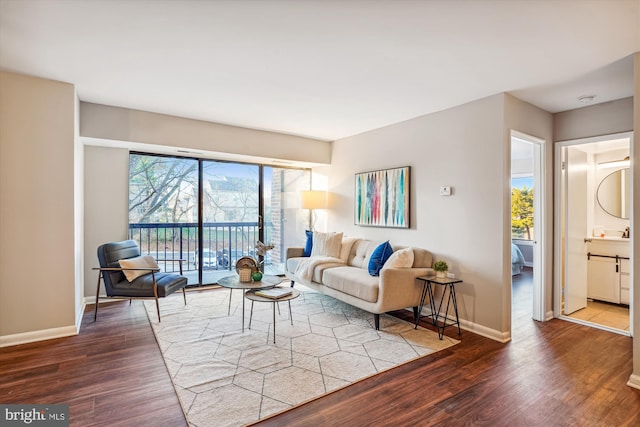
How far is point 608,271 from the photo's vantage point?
4422 millimetres

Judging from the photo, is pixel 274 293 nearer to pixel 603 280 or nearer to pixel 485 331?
pixel 485 331

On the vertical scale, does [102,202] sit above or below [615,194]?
below

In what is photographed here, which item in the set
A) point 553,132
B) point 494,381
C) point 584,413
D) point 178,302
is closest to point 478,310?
point 494,381

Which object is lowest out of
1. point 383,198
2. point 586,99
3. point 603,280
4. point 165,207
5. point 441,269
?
point 603,280

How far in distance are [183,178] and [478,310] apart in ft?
14.6

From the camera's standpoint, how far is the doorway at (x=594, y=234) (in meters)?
3.92

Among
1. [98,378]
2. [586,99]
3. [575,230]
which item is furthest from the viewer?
[575,230]

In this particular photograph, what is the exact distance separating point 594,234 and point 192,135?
6.04m

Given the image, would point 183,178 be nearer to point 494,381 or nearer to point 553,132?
point 494,381

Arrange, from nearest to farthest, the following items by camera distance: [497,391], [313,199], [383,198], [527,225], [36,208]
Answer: [497,391]
[36,208]
[383,198]
[313,199]
[527,225]

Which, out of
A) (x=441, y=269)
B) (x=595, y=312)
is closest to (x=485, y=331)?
(x=441, y=269)

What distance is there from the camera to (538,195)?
3.84 metres

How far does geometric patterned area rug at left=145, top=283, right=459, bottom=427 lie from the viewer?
2.18 m

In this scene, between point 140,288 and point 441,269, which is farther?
point 140,288
